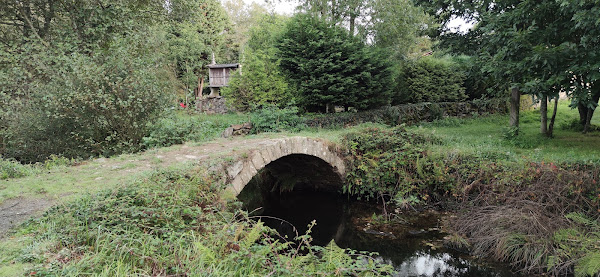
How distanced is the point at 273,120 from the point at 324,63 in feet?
9.86

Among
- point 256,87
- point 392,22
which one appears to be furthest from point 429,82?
point 256,87

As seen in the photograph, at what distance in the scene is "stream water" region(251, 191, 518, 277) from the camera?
18.6ft

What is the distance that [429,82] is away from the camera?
16.1 metres

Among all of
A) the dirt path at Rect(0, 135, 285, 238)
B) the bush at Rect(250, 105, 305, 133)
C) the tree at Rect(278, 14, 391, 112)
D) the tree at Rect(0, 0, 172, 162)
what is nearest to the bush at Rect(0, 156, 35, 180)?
the dirt path at Rect(0, 135, 285, 238)

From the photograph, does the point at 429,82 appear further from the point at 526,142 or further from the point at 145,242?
the point at 145,242

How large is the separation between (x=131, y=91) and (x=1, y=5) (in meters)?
5.65

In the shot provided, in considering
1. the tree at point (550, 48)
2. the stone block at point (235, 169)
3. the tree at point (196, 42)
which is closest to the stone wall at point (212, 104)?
the tree at point (196, 42)

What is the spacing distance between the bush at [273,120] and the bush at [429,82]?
755cm

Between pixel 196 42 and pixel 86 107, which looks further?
pixel 196 42

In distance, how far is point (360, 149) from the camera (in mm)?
8562

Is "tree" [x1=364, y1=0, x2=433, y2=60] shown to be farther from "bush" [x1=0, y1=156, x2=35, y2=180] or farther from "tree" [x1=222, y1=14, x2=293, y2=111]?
"bush" [x1=0, y1=156, x2=35, y2=180]

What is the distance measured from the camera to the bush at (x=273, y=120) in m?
9.81

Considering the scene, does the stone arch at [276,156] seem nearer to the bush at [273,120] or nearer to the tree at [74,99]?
the bush at [273,120]

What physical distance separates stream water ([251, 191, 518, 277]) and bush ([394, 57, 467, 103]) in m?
8.50
